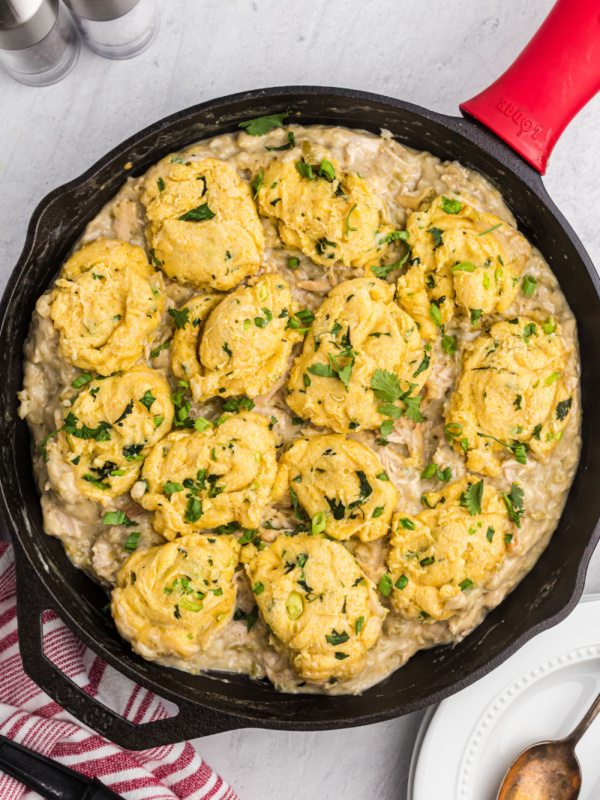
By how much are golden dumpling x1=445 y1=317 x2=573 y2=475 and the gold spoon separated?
51.8 inches

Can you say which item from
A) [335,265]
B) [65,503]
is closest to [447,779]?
[65,503]

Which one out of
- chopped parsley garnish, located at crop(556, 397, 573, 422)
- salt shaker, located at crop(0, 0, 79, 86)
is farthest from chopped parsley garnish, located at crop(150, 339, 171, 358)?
chopped parsley garnish, located at crop(556, 397, 573, 422)

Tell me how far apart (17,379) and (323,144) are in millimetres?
1617

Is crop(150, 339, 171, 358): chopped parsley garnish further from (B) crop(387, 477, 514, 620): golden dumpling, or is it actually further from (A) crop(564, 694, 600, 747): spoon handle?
(A) crop(564, 694, 600, 747): spoon handle

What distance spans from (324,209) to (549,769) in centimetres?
265

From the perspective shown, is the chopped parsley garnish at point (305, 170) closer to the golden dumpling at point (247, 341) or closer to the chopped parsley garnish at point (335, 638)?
the golden dumpling at point (247, 341)

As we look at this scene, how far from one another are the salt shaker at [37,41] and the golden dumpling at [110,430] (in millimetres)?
1542

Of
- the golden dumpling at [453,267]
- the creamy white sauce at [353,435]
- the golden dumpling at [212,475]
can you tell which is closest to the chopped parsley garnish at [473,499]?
the creamy white sauce at [353,435]

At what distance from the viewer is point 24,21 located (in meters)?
3.09

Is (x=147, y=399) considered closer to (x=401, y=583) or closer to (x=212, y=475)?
(x=212, y=475)

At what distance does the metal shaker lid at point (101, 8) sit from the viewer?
3.16m

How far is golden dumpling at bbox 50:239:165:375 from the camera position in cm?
288

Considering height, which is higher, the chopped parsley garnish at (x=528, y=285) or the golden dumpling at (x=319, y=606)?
the chopped parsley garnish at (x=528, y=285)

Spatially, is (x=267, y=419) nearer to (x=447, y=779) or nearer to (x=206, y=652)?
(x=206, y=652)
